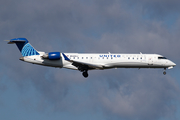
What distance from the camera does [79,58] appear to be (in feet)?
186

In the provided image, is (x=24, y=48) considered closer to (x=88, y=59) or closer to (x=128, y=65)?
(x=88, y=59)

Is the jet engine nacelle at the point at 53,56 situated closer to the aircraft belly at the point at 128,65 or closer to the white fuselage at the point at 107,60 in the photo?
the white fuselage at the point at 107,60

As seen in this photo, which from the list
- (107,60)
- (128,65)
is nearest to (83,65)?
(107,60)

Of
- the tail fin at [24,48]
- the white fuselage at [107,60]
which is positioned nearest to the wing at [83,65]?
the white fuselage at [107,60]

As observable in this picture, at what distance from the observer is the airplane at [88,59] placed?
5622 cm

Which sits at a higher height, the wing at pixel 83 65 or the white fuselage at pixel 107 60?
the white fuselage at pixel 107 60

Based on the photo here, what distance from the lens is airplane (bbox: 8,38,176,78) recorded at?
56219mm

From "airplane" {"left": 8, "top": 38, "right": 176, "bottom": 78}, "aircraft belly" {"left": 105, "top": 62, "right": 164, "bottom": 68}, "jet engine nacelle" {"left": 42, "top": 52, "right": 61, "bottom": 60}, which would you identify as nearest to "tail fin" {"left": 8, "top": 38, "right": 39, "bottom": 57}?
"airplane" {"left": 8, "top": 38, "right": 176, "bottom": 78}

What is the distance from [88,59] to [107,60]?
2.69 metres

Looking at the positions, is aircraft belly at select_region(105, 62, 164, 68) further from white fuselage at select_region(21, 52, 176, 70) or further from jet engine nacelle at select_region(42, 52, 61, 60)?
jet engine nacelle at select_region(42, 52, 61, 60)

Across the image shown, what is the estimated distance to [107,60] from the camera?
56281mm

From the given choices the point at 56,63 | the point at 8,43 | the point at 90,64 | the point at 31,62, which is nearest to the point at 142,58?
the point at 90,64

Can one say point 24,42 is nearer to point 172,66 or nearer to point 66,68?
point 66,68

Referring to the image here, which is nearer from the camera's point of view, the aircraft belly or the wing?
the wing
